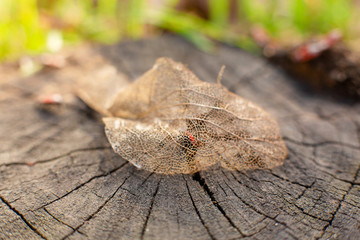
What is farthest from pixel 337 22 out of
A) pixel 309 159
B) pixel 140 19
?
pixel 309 159

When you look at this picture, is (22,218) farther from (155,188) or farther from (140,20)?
(140,20)

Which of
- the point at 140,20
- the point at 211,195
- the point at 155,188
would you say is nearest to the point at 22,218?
the point at 155,188

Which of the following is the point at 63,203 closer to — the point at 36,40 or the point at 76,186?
the point at 76,186

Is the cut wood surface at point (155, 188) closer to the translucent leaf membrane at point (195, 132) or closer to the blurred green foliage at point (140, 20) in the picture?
the translucent leaf membrane at point (195, 132)

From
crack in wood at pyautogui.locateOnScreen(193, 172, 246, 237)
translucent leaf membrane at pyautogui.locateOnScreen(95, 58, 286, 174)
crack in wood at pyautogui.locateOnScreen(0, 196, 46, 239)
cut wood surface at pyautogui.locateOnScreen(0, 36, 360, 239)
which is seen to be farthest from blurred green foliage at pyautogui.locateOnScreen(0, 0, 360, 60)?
crack in wood at pyautogui.locateOnScreen(0, 196, 46, 239)

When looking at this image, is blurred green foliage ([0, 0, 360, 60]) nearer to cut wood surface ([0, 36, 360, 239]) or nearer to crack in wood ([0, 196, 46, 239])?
cut wood surface ([0, 36, 360, 239])

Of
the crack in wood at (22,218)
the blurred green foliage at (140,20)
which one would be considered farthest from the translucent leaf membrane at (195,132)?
the blurred green foliage at (140,20)
